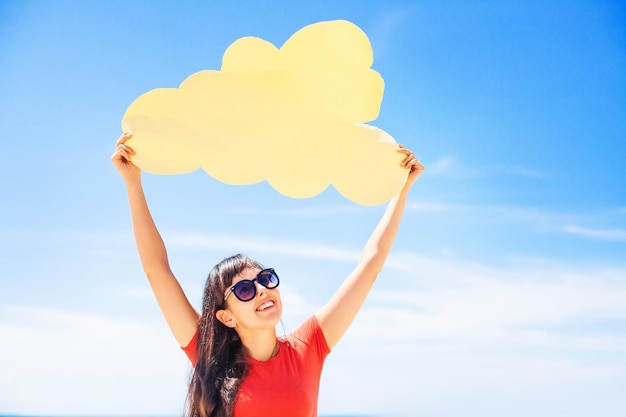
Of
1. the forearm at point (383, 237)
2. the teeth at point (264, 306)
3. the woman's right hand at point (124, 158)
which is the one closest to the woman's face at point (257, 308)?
the teeth at point (264, 306)

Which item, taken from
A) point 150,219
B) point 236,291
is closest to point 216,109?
point 150,219

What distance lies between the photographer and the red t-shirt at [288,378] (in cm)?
269

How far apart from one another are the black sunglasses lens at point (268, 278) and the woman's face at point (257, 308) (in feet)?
0.06

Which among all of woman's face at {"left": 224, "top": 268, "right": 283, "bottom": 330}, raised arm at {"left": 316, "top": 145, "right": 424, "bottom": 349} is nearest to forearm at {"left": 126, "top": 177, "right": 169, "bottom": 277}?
woman's face at {"left": 224, "top": 268, "right": 283, "bottom": 330}

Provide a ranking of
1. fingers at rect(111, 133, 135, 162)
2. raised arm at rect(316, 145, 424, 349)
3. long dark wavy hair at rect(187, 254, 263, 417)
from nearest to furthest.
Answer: long dark wavy hair at rect(187, 254, 263, 417) < fingers at rect(111, 133, 135, 162) < raised arm at rect(316, 145, 424, 349)

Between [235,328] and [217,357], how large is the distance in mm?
191

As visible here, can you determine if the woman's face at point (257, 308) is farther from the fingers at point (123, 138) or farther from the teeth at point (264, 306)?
the fingers at point (123, 138)

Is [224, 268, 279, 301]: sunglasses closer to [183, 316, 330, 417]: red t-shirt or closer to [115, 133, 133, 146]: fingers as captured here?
[183, 316, 330, 417]: red t-shirt

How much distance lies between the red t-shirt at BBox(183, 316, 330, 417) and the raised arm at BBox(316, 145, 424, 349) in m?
0.08

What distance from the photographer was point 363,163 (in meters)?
3.18

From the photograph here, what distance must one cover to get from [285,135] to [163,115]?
0.64m

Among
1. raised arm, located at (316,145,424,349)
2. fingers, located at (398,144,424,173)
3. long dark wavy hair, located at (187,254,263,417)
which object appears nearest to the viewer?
long dark wavy hair, located at (187,254,263,417)

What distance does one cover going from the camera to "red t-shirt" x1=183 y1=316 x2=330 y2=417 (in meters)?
2.69

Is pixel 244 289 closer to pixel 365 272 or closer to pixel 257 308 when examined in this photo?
pixel 257 308
